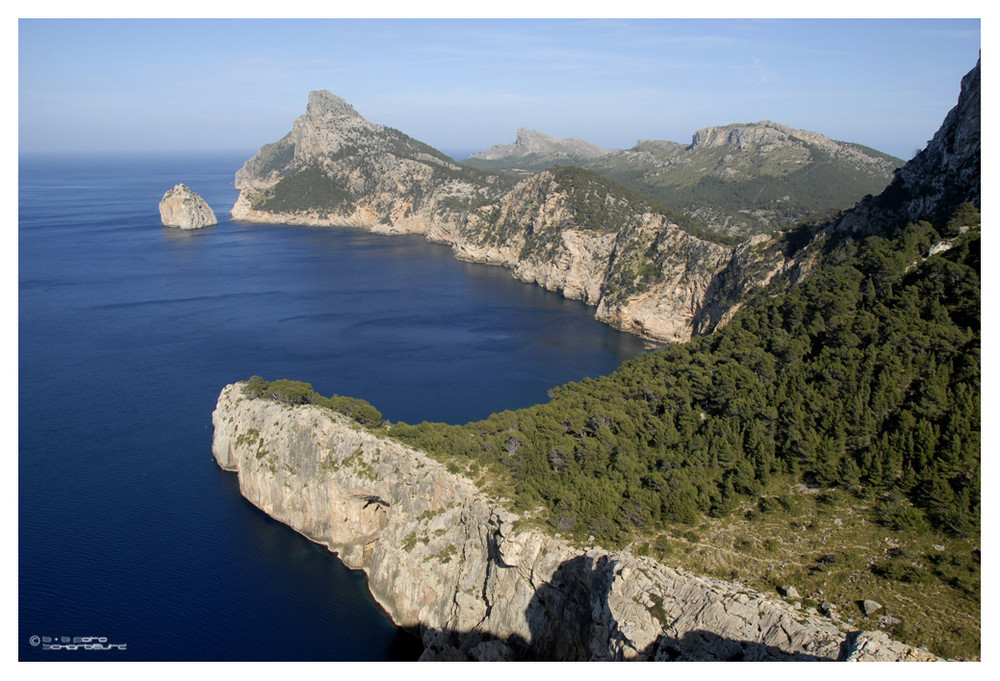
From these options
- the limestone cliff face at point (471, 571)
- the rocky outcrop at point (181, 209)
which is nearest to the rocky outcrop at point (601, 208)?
the rocky outcrop at point (181, 209)

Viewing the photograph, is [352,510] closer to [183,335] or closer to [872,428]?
[872,428]

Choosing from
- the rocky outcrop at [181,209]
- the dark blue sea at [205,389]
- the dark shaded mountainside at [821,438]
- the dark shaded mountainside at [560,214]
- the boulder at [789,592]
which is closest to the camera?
the boulder at [789,592]

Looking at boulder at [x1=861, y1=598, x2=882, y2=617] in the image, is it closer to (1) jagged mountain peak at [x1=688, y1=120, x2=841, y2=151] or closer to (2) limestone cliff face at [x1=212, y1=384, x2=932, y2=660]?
(2) limestone cliff face at [x1=212, y1=384, x2=932, y2=660]

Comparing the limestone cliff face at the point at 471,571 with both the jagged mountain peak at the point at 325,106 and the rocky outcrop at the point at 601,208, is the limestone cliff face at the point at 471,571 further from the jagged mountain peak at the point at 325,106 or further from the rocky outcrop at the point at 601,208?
the jagged mountain peak at the point at 325,106

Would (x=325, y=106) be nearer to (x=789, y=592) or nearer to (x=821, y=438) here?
(x=821, y=438)

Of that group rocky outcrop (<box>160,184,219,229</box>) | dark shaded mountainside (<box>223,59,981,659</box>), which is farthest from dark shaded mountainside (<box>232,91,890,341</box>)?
rocky outcrop (<box>160,184,219,229</box>)

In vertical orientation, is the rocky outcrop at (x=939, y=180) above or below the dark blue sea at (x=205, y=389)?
above

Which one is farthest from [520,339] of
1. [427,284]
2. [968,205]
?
[968,205]

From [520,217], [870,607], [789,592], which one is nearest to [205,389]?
[789,592]
